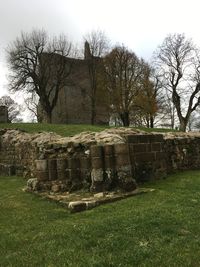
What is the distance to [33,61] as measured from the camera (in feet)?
128

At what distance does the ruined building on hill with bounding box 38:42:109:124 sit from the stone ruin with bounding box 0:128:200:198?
30122mm

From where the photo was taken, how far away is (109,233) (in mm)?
5965

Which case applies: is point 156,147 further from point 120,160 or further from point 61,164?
point 61,164

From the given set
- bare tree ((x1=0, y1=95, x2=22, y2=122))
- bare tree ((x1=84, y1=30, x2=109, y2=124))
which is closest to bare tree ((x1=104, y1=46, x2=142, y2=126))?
bare tree ((x1=84, y1=30, x2=109, y2=124))

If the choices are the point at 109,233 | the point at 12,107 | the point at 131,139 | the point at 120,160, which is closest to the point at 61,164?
the point at 120,160

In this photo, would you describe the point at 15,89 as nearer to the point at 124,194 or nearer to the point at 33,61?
the point at 33,61

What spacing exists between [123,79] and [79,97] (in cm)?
762

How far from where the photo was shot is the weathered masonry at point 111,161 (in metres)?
9.21

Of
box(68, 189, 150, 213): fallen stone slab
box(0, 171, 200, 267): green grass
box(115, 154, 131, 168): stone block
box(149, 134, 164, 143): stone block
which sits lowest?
box(0, 171, 200, 267): green grass

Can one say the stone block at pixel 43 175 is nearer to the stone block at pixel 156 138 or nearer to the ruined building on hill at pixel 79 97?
the stone block at pixel 156 138

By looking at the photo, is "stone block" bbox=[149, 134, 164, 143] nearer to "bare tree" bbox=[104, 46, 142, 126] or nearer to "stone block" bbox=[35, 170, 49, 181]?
"stone block" bbox=[35, 170, 49, 181]

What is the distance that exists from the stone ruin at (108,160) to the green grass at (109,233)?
1.06 metres

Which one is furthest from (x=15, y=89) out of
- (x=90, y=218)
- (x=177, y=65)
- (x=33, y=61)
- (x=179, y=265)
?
(x=179, y=265)

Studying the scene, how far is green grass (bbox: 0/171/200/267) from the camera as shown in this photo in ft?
16.6
